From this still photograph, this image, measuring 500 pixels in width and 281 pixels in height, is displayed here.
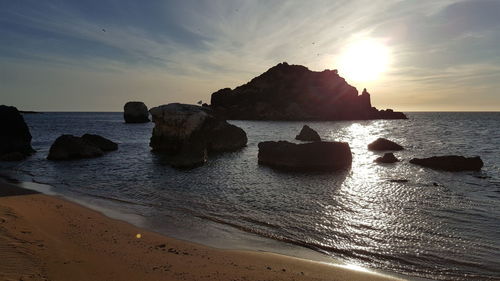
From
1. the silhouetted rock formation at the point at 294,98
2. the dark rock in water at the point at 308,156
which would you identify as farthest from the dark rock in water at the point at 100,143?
the silhouetted rock formation at the point at 294,98

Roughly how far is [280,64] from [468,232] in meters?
153

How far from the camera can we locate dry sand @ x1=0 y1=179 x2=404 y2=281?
8.10m

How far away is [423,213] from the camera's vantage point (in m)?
15.3

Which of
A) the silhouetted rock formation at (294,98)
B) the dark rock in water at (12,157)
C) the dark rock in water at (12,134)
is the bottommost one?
the dark rock in water at (12,157)

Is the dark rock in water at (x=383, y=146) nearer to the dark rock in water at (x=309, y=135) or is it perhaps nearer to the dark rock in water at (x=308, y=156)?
the dark rock in water at (x=309, y=135)

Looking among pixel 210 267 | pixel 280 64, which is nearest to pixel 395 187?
pixel 210 267

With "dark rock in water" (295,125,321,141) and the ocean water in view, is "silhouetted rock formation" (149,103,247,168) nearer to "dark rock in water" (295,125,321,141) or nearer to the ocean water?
the ocean water

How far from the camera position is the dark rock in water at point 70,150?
109 feet

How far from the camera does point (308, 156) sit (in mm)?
28125

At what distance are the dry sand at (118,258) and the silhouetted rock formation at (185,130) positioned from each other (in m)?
21.6

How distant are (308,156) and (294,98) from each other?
122046mm

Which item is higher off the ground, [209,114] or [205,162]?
[209,114]

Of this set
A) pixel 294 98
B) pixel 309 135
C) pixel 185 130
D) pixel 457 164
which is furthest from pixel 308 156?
pixel 294 98

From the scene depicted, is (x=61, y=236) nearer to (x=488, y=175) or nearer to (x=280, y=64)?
(x=488, y=175)
